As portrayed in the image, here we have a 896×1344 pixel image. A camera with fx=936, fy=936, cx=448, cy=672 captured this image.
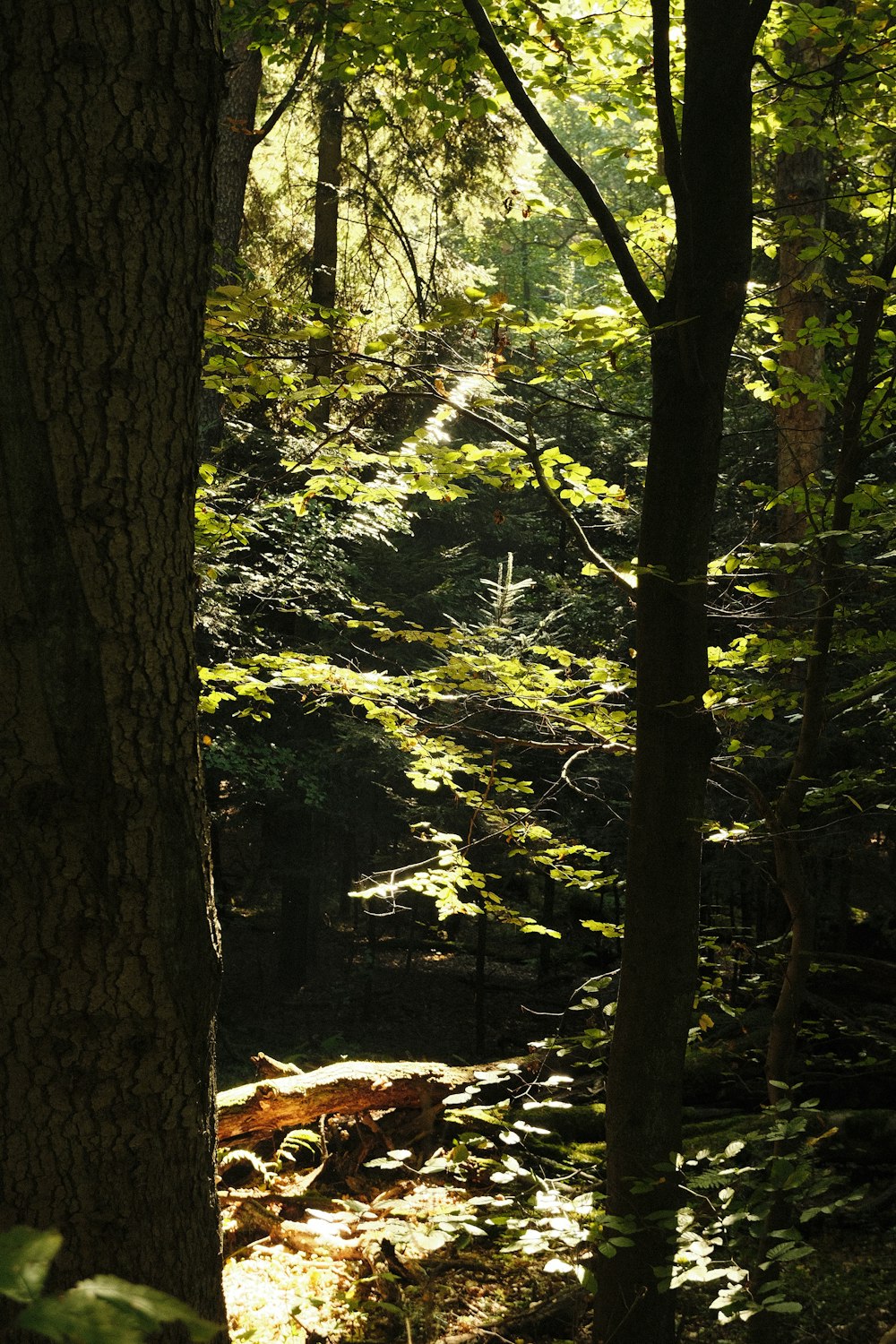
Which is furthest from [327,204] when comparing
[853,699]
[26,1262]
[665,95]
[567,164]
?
[26,1262]

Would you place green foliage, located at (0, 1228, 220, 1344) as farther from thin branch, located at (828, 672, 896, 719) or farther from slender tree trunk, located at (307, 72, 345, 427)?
slender tree trunk, located at (307, 72, 345, 427)

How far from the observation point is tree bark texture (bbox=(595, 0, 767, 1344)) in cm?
288

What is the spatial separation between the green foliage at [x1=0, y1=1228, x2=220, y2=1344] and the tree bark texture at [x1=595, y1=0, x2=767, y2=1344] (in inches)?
92.5

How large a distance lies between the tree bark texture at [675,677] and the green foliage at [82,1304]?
2.35 meters

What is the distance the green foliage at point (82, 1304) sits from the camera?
0.70 m

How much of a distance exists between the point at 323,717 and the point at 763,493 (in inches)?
359

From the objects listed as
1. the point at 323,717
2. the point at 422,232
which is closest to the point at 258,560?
the point at 323,717

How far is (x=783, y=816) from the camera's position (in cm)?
334

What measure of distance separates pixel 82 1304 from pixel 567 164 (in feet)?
9.86

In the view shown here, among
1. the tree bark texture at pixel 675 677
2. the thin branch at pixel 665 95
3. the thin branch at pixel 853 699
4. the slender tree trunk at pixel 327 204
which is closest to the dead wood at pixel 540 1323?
the tree bark texture at pixel 675 677

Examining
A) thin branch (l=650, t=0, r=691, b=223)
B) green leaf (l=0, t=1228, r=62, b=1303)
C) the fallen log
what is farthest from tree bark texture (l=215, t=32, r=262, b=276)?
green leaf (l=0, t=1228, r=62, b=1303)

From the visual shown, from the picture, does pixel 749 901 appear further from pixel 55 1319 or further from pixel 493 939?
pixel 55 1319

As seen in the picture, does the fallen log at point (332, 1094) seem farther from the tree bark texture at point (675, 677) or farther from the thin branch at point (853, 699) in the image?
the thin branch at point (853, 699)

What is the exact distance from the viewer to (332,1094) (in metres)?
4.99
